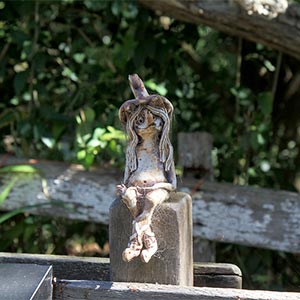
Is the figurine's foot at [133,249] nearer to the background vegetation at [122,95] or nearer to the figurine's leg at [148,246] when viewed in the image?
the figurine's leg at [148,246]

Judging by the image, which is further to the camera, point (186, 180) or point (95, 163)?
point (95, 163)

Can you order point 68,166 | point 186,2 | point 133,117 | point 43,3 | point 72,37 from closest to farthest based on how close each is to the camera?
point 133,117 < point 186,2 < point 68,166 < point 43,3 < point 72,37

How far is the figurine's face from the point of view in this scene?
1751 mm

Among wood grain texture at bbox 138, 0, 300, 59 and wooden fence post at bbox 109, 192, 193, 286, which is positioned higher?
wood grain texture at bbox 138, 0, 300, 59

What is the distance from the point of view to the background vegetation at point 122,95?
3.62 m

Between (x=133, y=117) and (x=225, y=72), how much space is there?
8.21 feet

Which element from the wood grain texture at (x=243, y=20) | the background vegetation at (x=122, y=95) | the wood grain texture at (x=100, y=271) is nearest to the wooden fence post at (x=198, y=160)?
the background vegetation at (x=122, y=95)

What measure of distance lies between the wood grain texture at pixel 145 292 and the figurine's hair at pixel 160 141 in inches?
10.2

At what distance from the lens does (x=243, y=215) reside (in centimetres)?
317

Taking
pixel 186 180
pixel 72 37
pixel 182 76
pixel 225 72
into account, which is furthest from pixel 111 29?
pixel 186 180

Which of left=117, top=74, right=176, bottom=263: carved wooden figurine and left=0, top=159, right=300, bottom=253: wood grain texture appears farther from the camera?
left=0, top=159, right=300, bottom=253: wood grain texture

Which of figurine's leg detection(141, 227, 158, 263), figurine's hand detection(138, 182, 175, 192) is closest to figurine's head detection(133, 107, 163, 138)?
figurine's hand detection(138, 182, 175, 192)

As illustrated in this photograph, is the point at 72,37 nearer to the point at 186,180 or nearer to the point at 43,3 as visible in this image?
the point at 43,3

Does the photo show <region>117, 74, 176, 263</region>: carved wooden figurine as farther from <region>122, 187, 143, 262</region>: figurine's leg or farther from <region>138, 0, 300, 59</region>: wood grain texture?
<region>138, 0, 300, 59</region>: wood grain texture
